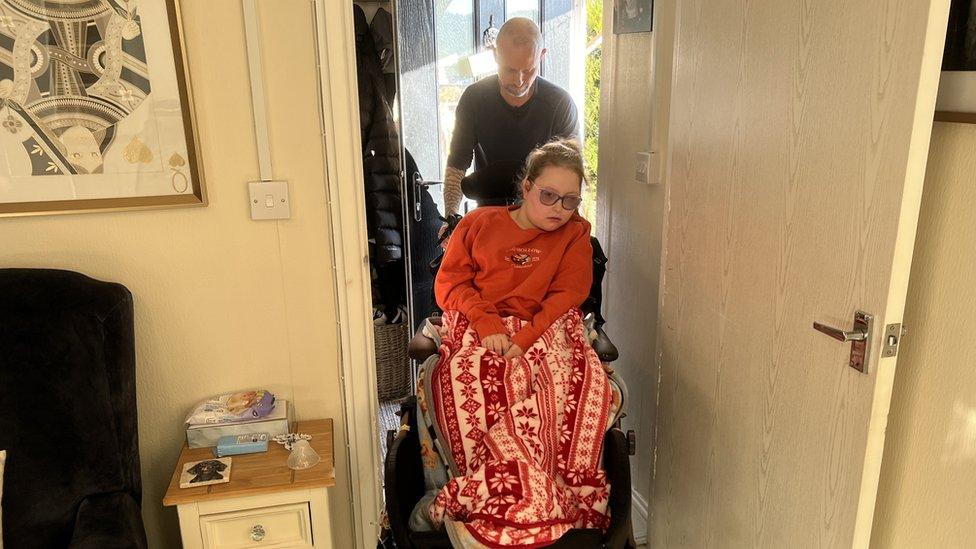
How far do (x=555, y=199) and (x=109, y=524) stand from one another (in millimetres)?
1318

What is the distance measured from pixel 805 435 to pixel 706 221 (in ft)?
1.89

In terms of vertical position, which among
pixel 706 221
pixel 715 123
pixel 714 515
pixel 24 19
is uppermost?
pixel 24 19

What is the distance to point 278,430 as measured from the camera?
5.70ft

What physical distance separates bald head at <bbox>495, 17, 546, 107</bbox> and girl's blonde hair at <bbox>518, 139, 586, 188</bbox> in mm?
726

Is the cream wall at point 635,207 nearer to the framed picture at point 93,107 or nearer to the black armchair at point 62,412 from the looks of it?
the framed picture at point 93,107

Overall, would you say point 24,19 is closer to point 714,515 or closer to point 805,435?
point 805,435

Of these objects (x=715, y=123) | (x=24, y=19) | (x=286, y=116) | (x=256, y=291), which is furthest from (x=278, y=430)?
(x=715, y=123)

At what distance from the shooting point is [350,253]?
5.94ft

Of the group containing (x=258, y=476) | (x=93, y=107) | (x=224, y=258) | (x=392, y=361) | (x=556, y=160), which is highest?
(x=93, y=107)

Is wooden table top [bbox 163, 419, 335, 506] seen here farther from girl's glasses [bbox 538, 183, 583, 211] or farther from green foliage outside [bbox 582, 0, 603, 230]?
green foliage outside [bbox 582, 0, 603, 230]

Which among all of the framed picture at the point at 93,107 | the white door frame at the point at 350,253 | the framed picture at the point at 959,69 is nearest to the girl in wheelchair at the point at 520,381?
the white door frame at the point at 350,253

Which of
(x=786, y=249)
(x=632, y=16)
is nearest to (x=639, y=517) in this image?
(x=786, y=249)

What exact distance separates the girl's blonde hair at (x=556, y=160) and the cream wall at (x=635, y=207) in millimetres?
309

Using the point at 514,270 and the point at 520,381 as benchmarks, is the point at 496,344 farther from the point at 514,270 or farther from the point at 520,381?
the point at 514,270
